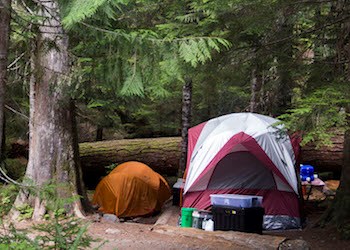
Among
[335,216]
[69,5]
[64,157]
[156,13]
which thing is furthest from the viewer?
[156,13]

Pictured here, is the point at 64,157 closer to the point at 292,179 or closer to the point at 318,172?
the point at 292,179

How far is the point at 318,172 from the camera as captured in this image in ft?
39.2

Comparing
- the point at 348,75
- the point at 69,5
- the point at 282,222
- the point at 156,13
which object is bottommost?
the point at 282,222

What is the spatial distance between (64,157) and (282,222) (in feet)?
14.5

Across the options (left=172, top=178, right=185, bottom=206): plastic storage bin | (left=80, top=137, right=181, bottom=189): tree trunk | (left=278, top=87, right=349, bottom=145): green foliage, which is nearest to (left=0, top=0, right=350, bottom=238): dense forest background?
(left=278, top=87, right=349, bottom=145): green foliage

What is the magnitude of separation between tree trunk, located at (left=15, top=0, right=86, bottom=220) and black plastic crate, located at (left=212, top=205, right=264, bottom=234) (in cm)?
258

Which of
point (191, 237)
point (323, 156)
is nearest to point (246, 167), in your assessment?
point (191, 237)

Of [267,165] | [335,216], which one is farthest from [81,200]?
[335,216]

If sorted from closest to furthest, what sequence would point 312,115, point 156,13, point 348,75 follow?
point 312,115 < point 348,75 < point 156,13

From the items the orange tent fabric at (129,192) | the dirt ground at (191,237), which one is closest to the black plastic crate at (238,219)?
the dirt ground at (191,237)

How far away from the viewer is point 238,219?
22.7ft

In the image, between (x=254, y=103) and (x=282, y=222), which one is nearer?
(x=282, y=222)

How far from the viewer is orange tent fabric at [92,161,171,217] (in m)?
8.80

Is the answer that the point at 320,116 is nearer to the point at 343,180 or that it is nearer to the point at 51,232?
the point at 51,232
